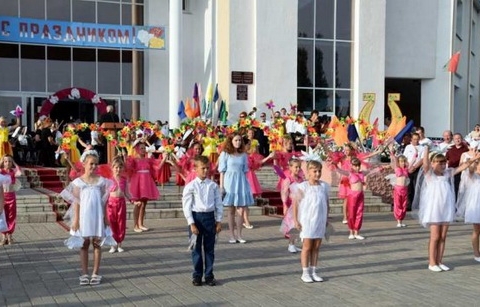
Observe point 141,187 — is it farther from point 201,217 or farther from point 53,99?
point 53,99

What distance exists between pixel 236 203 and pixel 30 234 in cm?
401

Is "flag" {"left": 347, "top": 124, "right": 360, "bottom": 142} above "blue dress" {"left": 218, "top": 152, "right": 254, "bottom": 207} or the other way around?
above

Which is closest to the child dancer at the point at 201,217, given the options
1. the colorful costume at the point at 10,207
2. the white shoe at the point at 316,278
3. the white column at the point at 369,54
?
the white shoe at the point at 316,278

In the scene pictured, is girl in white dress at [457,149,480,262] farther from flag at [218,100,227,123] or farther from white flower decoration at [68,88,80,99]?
white flower decoration at [68,88,80,99]

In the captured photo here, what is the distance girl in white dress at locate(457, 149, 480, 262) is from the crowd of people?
2cm

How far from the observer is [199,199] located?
7.79 metres

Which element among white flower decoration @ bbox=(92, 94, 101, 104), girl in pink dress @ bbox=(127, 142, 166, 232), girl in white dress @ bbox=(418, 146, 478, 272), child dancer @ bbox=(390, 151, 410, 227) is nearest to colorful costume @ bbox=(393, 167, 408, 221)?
child dancer @ bbox=(390, 151, 410, 227)

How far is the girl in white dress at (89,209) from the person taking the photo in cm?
771

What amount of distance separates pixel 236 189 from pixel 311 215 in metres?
3.18

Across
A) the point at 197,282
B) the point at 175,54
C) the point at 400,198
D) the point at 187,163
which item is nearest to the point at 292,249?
the point at 197,282

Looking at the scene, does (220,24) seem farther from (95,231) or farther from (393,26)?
(95,231)

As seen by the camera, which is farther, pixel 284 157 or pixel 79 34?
pixel 79 34

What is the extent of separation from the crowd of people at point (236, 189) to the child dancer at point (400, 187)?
2 cm

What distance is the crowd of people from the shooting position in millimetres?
7801
